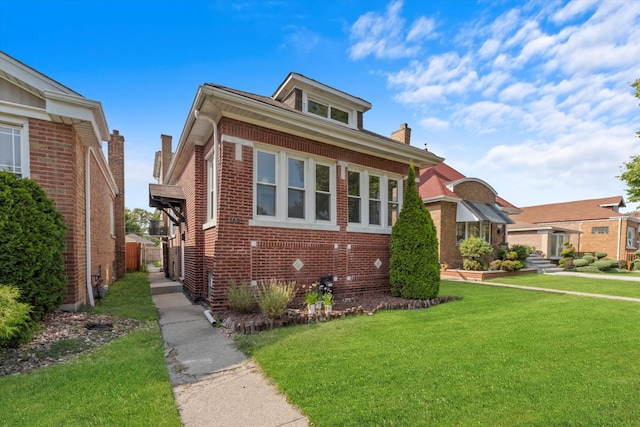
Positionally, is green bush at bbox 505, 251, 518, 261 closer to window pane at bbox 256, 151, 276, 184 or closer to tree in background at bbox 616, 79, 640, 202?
tree in background at bbox 616, 79, 640, 202

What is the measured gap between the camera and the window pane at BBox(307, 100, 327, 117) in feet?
30.0

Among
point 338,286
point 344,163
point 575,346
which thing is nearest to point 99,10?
point 344,163

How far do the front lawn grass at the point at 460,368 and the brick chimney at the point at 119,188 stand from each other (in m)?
13.1

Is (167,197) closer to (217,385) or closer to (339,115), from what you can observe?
(339,115)

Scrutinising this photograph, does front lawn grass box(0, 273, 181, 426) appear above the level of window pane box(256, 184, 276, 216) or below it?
below

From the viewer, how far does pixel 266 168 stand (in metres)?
7.25

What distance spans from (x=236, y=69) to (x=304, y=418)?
10196 millimetres

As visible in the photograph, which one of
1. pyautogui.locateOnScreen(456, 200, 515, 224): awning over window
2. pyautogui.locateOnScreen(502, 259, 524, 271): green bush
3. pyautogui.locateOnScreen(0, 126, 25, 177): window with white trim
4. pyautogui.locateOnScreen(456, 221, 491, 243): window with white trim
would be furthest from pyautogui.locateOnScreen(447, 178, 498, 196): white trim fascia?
pyautogui.locateOnScreen(0, 126, 25, 177): window with white trim

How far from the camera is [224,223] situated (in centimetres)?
643

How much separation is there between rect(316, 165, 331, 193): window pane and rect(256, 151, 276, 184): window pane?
4.41 feet

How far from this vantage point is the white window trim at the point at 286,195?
277 inches

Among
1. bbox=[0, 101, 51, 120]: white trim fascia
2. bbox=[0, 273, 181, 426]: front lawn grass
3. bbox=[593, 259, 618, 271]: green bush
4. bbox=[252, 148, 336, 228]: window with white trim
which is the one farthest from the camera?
bbox=[593, 259, 618, 271]: green bush

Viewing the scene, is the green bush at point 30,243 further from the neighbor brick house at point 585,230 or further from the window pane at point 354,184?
the neighbor brick house at point 585,230

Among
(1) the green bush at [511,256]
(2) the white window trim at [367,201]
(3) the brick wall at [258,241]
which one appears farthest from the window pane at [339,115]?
(1) the green bush at [511,256]
